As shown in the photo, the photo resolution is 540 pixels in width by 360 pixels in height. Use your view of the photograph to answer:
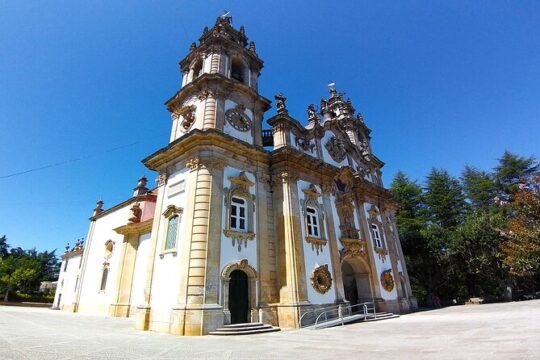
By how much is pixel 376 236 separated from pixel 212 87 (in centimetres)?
1718

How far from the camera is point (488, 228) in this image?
94.0 ft

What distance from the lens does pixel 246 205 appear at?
16.2 m

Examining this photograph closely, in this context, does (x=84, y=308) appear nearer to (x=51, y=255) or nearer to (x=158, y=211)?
(x=158, y=211)

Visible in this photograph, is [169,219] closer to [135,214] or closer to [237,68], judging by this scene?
[135,214]

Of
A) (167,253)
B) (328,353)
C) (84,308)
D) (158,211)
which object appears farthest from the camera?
(84,308)

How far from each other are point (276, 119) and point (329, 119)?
6.48m

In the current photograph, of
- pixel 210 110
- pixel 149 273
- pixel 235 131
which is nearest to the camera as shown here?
pixel 149 273

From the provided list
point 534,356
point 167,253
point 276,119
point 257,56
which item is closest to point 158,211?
point 167,253

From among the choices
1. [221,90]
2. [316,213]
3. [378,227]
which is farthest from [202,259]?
[378,227]

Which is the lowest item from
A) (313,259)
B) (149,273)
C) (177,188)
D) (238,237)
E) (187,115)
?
(149,273)

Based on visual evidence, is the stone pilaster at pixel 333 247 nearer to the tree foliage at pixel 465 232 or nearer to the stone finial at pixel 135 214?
the tree foliage at pixel 465 232

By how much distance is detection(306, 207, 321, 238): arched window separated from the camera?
58.9 feet

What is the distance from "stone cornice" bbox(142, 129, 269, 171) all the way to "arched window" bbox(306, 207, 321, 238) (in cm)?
420

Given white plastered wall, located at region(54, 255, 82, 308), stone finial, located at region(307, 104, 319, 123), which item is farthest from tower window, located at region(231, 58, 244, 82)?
white plastered wall, located at region(54, 255, 82, 308)
